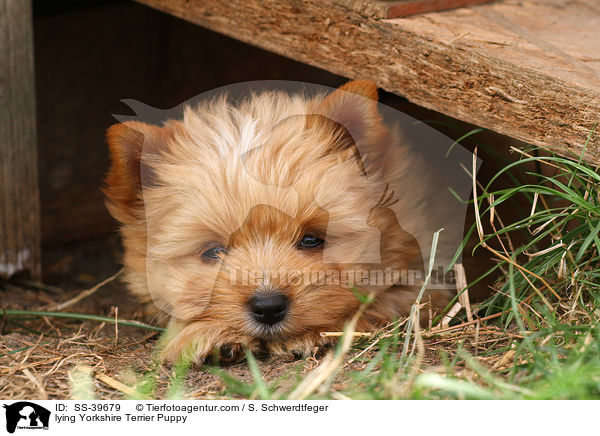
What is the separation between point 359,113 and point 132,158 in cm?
103

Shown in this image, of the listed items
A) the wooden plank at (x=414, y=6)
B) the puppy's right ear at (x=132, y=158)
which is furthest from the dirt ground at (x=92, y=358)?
the wooden plank at (x=414, y=6)

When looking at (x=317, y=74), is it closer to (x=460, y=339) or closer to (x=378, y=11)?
(x=378, y=11)

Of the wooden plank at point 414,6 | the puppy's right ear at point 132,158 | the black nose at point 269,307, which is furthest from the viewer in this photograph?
the wooden plank at point 414,6

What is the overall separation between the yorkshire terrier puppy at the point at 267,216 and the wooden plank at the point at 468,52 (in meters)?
0.35

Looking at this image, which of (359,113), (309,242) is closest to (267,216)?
(309,242)

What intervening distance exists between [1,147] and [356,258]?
2510 mm

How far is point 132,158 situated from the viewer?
2949 mm

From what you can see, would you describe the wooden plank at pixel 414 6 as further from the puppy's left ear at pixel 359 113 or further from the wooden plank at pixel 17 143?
the wooden plank at pixel 17 143

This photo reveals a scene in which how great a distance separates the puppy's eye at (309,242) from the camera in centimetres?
278

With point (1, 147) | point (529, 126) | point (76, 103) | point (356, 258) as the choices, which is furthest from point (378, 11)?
point (76, 103)

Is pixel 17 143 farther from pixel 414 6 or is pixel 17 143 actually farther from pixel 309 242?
pixel 414 6

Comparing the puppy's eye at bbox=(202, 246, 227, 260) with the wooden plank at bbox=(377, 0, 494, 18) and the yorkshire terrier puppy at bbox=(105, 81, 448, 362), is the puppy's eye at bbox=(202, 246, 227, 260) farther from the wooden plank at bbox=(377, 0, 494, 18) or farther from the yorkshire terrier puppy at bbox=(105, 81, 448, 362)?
the wooden plank at bbox=(377, 0, 494, 18)

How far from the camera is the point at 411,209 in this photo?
10.5ft
